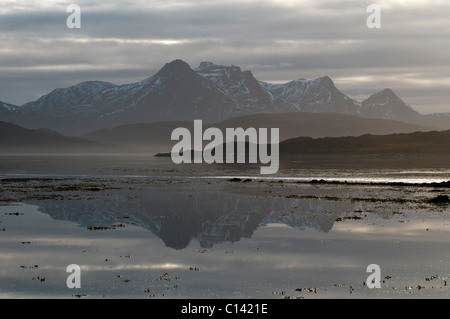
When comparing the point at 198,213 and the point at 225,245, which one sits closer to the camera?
the point at 225,245

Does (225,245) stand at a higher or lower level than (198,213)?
lower

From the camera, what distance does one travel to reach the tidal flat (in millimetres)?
25688

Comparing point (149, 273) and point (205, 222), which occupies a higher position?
point (205, 222)

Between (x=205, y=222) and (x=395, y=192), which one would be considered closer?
(x=205, y=222)

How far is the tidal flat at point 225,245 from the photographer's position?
25688 mm

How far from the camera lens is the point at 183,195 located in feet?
229

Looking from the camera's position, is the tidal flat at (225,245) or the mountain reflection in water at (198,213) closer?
the tidal flat at (225,245)

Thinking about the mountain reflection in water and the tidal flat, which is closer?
the tidal flat

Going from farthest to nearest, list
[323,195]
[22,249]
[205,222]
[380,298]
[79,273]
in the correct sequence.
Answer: [323,195] → [205,222] → [22,249] → [79,273] → [380,298]

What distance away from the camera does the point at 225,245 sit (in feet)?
119

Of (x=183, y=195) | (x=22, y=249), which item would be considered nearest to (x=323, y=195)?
(x=183, y=195)

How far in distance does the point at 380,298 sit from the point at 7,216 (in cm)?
3499
